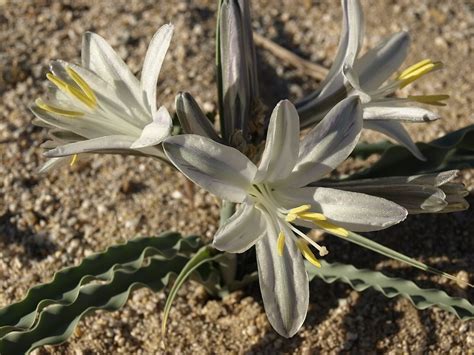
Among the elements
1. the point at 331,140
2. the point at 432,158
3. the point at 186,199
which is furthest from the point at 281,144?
the point at 186,199

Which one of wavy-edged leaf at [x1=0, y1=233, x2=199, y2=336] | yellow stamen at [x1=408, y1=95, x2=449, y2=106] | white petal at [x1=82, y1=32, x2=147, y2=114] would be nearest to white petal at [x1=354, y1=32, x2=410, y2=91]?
yellow stamen at [x1=408, y1=95, x2=449, y2=106]

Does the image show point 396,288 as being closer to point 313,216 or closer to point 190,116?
point 313,216

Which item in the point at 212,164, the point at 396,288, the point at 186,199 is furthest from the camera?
the point at 186,199

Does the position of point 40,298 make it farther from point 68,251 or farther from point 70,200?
point 70,200

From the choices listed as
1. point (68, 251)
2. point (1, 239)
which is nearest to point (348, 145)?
point (68, 251)

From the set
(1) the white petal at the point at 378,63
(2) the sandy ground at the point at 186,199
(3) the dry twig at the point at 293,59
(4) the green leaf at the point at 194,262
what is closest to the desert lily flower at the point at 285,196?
(4) the green leaf at the point at 194,262

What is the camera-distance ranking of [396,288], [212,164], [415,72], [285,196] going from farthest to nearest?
[396,288] → [415,72] → [285,196] → [212,164]
